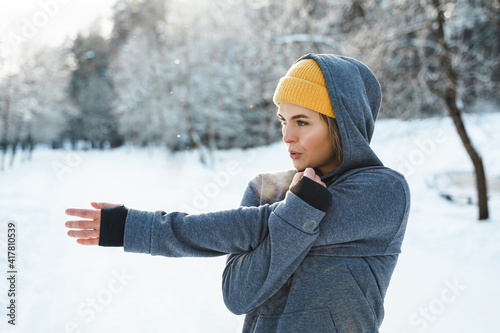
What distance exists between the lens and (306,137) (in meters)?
1.24

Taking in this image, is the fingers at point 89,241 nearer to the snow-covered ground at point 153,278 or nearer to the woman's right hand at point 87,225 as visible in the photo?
the woman's right hand at point 87,225

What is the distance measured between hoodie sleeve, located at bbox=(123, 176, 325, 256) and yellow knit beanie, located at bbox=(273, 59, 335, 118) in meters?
0.34

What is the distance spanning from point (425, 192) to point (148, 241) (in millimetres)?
12982

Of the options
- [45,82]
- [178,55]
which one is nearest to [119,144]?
[178,55]

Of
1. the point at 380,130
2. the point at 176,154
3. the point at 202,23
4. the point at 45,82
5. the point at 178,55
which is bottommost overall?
the point at 176,154

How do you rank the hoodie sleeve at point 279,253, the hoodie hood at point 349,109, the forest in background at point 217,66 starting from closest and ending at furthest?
the hoodie sleeve at point 279,253 → the hoodie hood at point 349,109 → the forest in background at point 217,66

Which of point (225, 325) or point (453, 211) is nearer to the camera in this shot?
point (225, 325)

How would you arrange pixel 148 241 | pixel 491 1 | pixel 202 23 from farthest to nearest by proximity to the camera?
pixel 202 23 < pixel 491 1 < pixel 148 241

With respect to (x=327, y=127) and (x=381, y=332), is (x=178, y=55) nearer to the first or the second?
(x=381, y=332)

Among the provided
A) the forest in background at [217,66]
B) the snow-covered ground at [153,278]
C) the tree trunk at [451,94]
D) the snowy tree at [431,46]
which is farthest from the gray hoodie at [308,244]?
the tree trunk at [451,94]

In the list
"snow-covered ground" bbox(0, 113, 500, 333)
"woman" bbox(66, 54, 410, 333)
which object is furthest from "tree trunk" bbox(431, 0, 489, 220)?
"woman" bbox(66, 54, 410, 333)

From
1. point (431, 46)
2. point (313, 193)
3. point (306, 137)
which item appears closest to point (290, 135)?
point (306, 137)

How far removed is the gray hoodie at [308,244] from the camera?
105cm

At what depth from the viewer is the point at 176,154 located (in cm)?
2386
